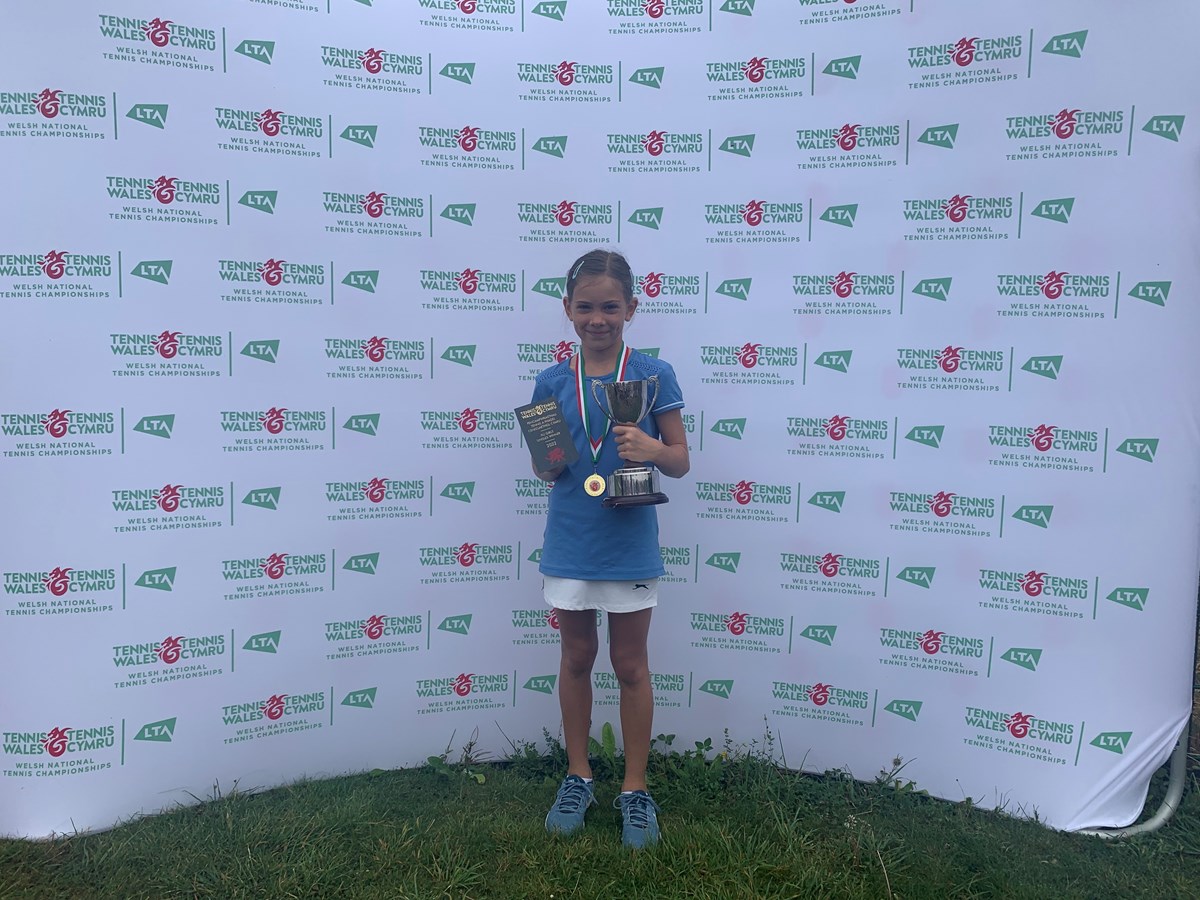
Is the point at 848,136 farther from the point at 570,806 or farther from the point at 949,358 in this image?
the point at 570,806

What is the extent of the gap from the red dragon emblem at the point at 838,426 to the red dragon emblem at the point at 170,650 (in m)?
2.87

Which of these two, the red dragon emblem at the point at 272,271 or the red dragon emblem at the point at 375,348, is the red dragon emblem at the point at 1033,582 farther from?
the red dragon emblem at the point at 272,271

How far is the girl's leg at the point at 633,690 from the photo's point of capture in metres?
2.88

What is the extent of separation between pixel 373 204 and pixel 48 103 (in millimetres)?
1186

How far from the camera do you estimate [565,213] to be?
342 centimetres

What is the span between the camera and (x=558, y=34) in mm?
3367

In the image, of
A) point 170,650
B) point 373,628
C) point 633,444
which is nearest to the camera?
point 633,444

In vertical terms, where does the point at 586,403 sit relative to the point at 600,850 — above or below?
above

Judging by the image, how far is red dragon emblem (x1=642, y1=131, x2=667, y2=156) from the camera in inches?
133

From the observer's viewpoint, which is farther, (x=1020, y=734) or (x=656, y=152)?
(x=656, y=152)

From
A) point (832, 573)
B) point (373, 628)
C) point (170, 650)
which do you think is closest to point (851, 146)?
point (832, 573)

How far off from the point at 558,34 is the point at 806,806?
3.48 m

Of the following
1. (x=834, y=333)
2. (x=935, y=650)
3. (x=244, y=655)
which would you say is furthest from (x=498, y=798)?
(x=834, y=333)

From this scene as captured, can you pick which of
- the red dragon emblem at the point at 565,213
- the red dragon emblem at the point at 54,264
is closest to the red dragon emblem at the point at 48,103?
the red dragon emblem at the point at 54,264
